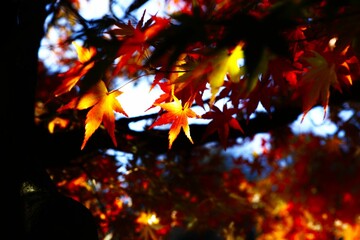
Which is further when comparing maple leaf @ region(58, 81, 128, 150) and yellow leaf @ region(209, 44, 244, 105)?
maple leaf @ region(58, 81, 128, 150)

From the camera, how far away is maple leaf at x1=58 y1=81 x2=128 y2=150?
156cm

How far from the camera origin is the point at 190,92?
1543mm

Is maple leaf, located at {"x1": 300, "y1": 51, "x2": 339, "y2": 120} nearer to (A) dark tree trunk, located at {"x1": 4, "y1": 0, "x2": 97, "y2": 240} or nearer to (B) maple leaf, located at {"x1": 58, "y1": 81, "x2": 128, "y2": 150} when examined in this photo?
(B) maple leaf, located at {"x1": 58, "y1": 81, "x2": 128, "y2": 150}

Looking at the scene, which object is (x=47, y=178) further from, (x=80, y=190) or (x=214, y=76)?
(x=80, y=190)

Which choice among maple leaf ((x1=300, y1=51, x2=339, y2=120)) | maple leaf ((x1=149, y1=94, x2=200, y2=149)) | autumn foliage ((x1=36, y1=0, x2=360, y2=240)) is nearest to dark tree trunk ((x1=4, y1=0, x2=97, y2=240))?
autumn foliage ((x1=36, y1=0, x2=360, y2=240))

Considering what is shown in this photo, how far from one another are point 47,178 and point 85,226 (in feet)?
1.45

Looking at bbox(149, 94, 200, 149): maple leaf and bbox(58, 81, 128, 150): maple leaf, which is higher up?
bbox(58, 81, 128, 150): maple leaf

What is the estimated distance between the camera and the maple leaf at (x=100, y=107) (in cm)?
156

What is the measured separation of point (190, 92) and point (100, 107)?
0.41 m

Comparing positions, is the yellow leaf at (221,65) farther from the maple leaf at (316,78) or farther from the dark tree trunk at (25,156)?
the dark tree trunk at (25,156)

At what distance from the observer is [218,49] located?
876 mm

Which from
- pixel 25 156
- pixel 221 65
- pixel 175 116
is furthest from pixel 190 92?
pixel 25 156

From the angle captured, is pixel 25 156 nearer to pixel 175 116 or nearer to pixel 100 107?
pixel 100 107

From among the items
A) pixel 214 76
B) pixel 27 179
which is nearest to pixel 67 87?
pixel 27 179
